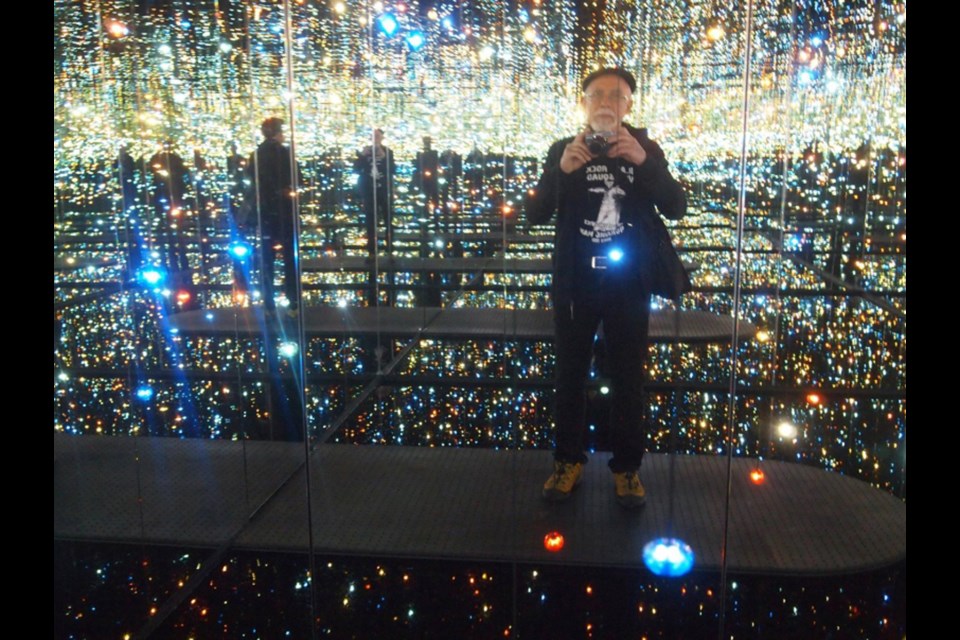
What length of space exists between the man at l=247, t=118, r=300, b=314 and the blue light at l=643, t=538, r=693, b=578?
2.12m

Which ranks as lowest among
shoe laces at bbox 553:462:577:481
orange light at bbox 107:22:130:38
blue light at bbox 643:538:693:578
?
blue light at bbox 643:538:693:578

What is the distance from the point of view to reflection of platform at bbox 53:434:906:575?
213cm

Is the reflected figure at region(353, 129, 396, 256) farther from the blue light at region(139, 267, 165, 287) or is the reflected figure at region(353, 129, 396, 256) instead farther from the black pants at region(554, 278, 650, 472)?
the black pants at region(554, 278, 650, 472)

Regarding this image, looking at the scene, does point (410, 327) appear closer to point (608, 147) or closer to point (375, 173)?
point (375, 173)

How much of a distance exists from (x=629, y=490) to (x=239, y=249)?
11.9 feet

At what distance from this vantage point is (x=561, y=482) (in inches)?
96.1

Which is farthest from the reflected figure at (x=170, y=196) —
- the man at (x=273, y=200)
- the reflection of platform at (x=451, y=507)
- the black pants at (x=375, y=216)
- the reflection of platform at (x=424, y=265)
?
the reflection of platform at (x=451, y=507)

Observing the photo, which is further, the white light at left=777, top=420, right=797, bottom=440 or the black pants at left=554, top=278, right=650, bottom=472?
the white light at left=777, top=420, right=797, bottom=440

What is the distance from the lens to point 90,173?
3166 mm

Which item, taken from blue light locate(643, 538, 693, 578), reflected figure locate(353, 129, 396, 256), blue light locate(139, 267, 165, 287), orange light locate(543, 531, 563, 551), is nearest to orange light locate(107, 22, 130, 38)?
reflected figure locate(353, 129, 396, 256)

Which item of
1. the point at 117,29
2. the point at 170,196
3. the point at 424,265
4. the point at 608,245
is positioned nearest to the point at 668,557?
the point at 608,245

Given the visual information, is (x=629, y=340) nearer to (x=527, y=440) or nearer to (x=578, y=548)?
(x=578, y=548)
